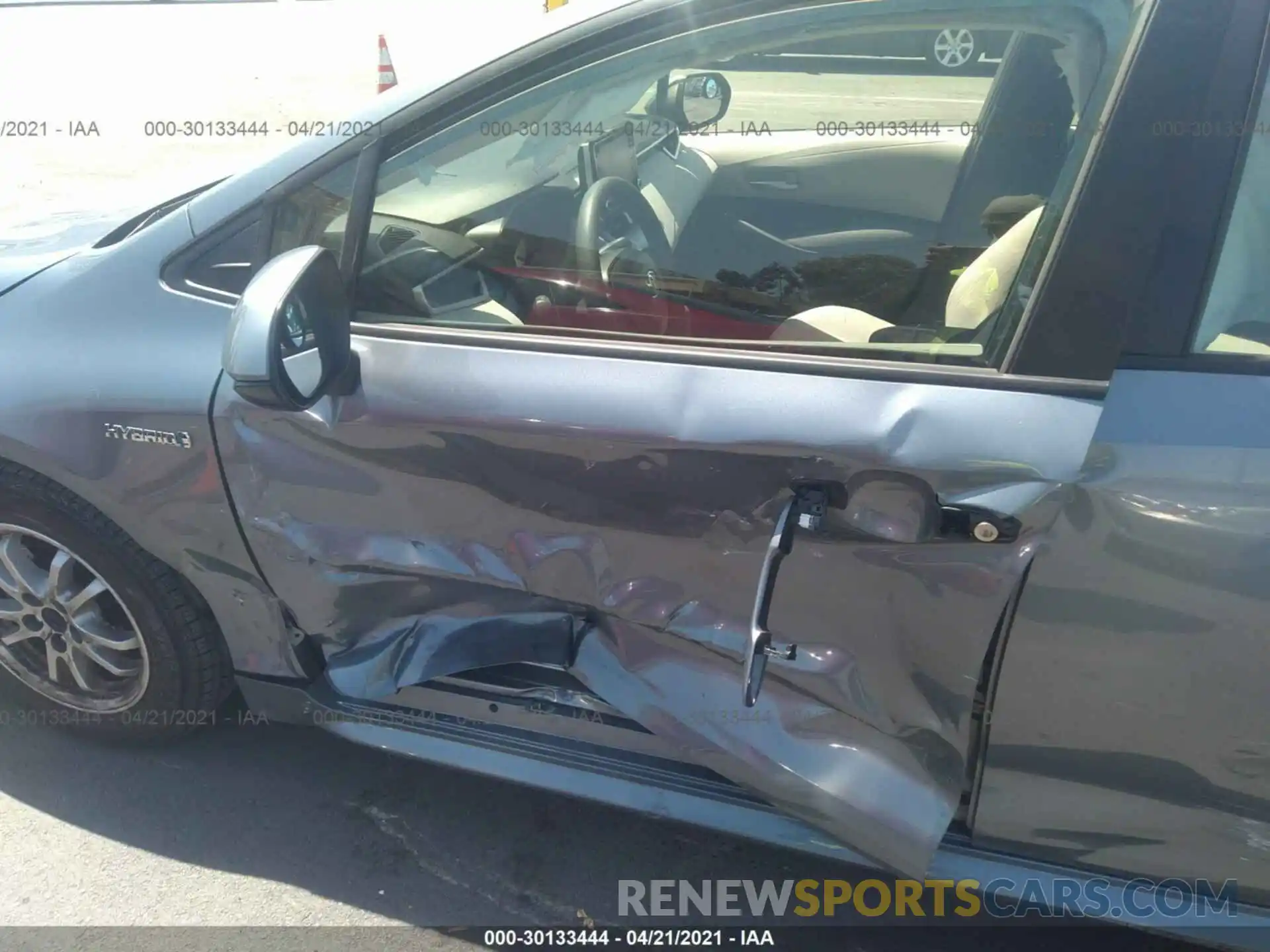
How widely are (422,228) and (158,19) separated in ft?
58.3

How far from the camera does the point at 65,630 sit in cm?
242

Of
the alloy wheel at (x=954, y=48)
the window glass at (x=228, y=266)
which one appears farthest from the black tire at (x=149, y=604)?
the alloy wheel at (x=954, y=48)

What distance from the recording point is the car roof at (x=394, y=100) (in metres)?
1.86

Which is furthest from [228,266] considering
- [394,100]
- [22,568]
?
[22,568]

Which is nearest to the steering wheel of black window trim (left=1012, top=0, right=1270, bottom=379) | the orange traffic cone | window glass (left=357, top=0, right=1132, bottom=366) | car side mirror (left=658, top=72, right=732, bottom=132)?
window glass (left=357, top=0, right=1132, bottom=366)

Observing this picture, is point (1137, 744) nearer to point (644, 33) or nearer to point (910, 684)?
point (910, 684)

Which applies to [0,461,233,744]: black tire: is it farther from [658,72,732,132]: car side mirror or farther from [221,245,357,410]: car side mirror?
[658,72,732,132]: car side mirror

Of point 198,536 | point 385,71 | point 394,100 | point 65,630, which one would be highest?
point 385,71

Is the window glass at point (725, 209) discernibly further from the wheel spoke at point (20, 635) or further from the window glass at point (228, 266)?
the wheel spoke at point (20, 635)

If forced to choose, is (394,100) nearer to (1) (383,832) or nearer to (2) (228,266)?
(2) (228,266)

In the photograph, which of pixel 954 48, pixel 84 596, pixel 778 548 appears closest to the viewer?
pixel 778 548

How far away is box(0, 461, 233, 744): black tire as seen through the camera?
2.24 meters

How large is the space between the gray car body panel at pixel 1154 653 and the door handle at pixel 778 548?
13.2 inches

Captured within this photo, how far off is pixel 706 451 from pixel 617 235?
0.62 metres
